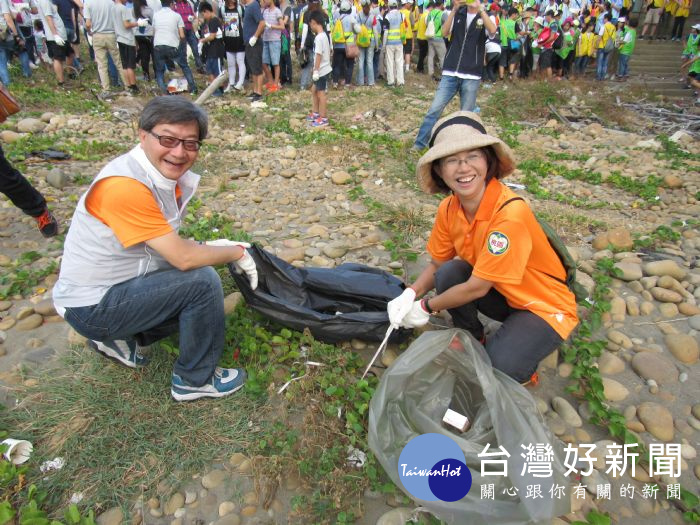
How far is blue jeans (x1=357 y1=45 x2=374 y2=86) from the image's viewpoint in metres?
9.80

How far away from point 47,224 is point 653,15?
19105 mm

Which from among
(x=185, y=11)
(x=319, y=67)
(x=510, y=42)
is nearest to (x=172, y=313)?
(x=319, y=67)

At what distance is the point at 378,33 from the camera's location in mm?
9703

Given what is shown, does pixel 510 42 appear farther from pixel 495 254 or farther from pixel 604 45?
pixel 495 254

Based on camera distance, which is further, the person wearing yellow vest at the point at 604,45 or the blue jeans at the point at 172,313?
the person wearing yellow vest at the point at 604,45

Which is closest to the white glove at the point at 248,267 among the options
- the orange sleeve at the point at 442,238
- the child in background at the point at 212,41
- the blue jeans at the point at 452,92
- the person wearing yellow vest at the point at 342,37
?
the orange sleeve at the point at 442,238

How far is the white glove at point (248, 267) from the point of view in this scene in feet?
7.47

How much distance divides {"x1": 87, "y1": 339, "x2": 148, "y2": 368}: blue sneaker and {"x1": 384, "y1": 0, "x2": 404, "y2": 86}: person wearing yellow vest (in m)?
9.12

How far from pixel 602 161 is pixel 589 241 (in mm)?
2553

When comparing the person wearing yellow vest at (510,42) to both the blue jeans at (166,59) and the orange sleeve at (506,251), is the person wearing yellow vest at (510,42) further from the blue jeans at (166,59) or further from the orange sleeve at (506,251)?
the orange sleeve at (506,251)

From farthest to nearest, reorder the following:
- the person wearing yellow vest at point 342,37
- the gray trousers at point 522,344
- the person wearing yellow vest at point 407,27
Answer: the person wearing yellow vest at point 407,27, the person wearing yellow vest at point 342,37, the gray trousers at point 522,344

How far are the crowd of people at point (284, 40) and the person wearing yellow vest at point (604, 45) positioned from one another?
2 cm

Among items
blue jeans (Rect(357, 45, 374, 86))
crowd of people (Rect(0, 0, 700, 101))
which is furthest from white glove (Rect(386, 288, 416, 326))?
blue jeans (Rect(357, 45, 374, 86))

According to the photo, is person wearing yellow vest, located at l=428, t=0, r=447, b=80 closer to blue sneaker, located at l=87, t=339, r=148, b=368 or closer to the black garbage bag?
the black garbage bag
